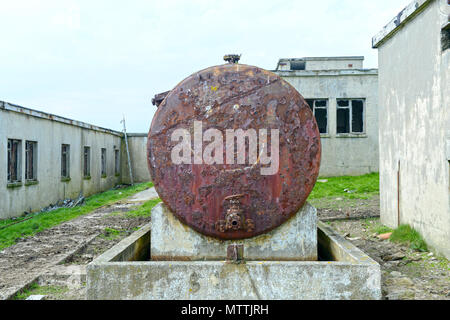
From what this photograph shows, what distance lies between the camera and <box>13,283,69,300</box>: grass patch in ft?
14.4

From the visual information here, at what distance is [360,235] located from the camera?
7.29 m

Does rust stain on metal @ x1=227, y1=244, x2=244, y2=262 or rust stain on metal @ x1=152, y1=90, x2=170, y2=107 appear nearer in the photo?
rust stain on metal @ x1=227, y1=244, x2=244, y2=262

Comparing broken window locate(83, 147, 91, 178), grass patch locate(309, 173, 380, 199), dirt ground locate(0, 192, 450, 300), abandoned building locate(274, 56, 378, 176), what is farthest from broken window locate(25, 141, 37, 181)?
abandoned building locate(274, 56, 378, 176)

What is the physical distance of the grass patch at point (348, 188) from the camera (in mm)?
11688

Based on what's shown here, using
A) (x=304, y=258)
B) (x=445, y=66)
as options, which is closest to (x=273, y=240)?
(x=304, y=258)

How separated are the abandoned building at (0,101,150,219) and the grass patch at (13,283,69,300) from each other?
5.98 meters

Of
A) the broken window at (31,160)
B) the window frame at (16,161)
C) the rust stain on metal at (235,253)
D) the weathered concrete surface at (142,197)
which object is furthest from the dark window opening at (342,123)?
the rust stain on metal at (235,253)

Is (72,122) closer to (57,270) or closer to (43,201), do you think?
(43,201)

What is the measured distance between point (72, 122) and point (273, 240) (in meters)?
12.6

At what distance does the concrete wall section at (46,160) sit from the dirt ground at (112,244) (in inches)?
78.1

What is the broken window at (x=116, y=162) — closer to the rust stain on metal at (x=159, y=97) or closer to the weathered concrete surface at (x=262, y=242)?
the rust stain on metal at (x=159, y=97)

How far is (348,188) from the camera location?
12.6 metres

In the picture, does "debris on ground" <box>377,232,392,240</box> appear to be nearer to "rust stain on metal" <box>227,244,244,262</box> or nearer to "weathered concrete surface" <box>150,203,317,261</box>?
"weathered concrete surface" <box>150,203,317,261</box>

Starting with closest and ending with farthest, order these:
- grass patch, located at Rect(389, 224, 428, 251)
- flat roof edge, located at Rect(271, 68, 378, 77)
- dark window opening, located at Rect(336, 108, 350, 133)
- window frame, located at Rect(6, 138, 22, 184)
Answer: grass patch, located at Rect(389, 224, 428, 251) → window frame, located at Rect(6, 138, 22, 184) → flat roof edge, located at Rect(271, 68, 378, 77) → dark window opening, located at Rect(336, 108, 350, 133)
